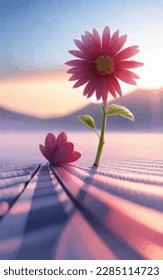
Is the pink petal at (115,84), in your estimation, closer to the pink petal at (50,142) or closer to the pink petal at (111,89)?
the pink petal at (111,89)

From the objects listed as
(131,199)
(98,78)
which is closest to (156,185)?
(131,199)

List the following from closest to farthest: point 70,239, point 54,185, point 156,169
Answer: point 70,239
point 54,185
point 156,169

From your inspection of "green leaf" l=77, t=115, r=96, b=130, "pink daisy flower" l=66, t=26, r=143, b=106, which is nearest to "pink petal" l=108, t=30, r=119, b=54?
"pink daisy flower" l=66, t=26, r=143, b=106

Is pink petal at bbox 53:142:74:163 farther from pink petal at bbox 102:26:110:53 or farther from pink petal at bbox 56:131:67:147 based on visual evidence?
pink petal at bbox 102:26:110:53

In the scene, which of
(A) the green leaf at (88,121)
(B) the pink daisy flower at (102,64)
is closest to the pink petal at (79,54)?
(B) the pink daisy flower at (102,64)

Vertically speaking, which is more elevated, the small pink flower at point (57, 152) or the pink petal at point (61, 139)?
the pink petal at point (61, 139)

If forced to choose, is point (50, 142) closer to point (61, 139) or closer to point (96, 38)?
point (61, 139)

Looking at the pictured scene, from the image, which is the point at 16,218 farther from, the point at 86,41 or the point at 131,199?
the point at 86,41
